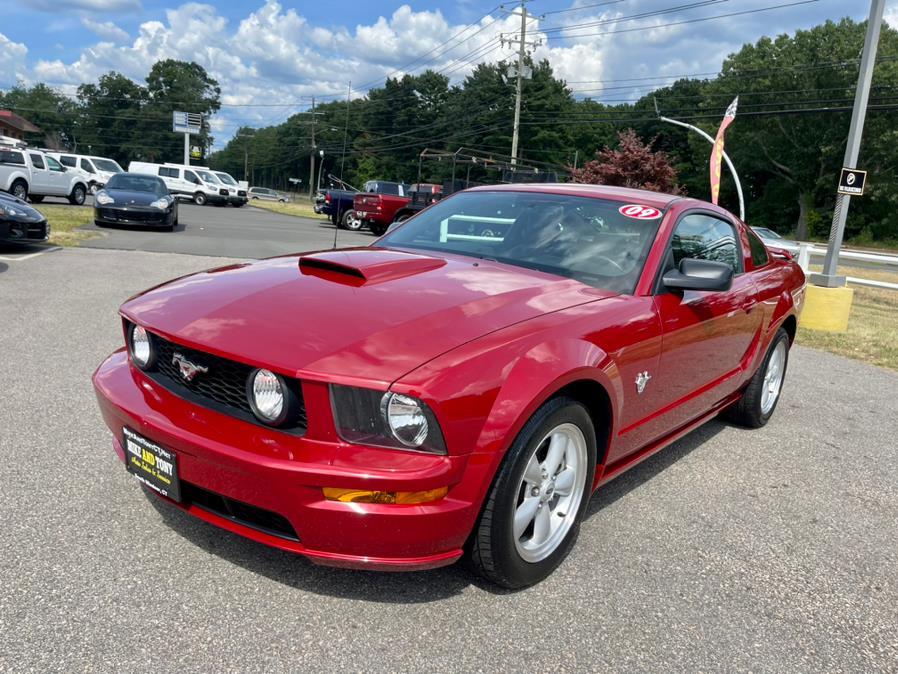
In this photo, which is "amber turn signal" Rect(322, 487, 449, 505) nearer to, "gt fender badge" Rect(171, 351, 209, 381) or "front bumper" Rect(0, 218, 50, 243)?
"gt fender badge" Rect(171, 351, 209, 381)

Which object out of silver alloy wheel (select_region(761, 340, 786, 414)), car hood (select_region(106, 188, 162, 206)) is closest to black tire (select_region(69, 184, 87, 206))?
car hood (select_region(106, 188, 162, 206))

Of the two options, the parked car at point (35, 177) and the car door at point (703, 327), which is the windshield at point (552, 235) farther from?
the parked car at point (35, 177)

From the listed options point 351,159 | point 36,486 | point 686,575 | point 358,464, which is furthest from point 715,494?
point 351,159

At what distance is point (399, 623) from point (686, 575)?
125cm

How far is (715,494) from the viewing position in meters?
3.75

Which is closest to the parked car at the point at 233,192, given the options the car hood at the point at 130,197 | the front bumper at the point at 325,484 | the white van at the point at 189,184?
the white van at the point at 189,184

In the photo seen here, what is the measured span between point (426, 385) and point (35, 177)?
79.9 feet

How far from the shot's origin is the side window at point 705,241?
3.67 meters

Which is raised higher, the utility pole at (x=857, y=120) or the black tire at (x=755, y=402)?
the utility pole at (x=857, y=120)

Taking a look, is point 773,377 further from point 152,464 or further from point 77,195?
point 77,195

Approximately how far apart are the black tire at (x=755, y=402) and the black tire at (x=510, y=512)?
2.52m

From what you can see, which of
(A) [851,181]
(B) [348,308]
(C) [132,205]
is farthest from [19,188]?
(B) [348,308]

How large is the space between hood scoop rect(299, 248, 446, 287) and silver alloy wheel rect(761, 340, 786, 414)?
276cm

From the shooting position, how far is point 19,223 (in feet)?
33.7
